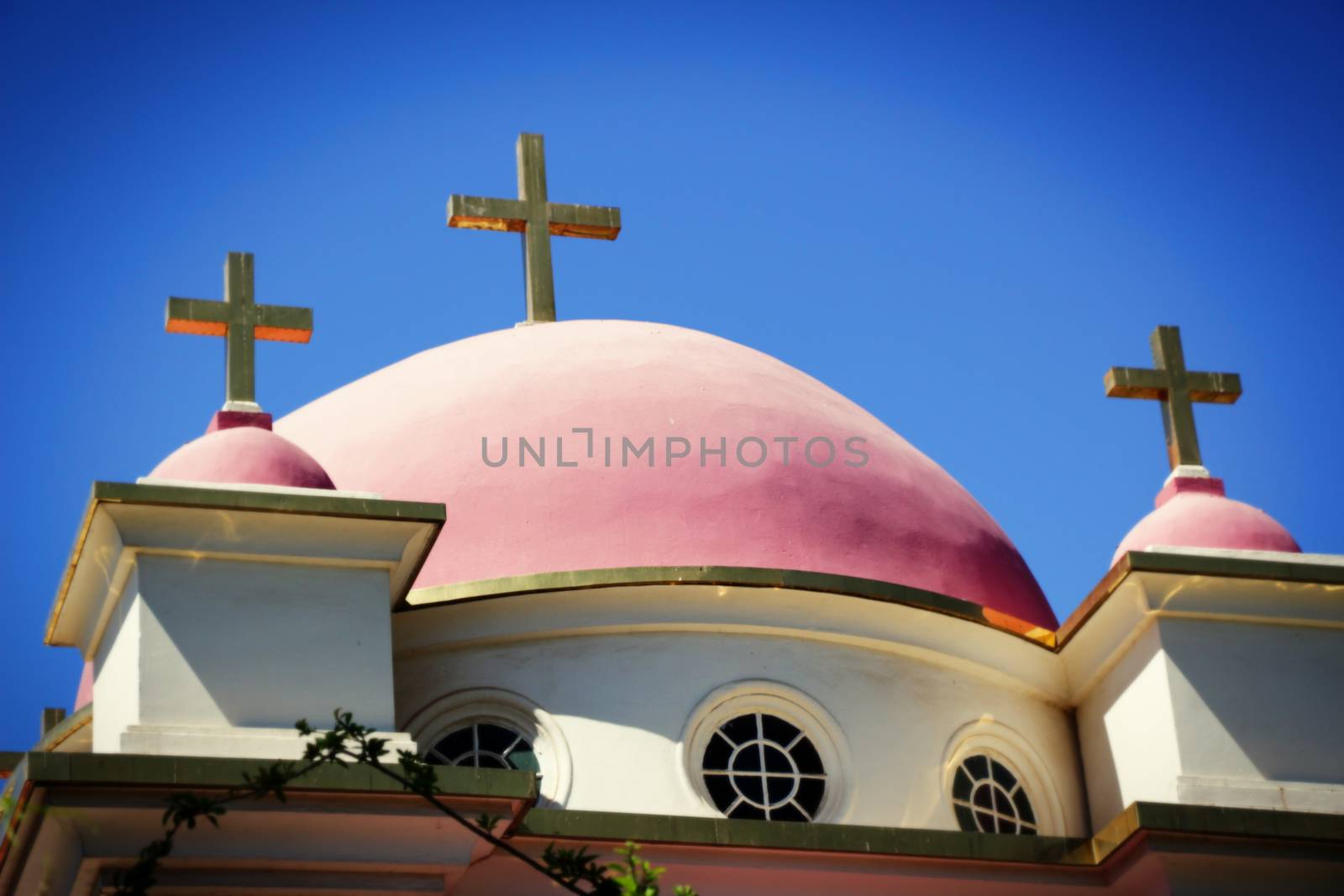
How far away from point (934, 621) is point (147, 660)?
4.38m

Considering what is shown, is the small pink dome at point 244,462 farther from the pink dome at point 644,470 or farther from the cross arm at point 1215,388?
the cross arm at point 1215,388

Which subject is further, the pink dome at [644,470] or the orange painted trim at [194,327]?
the pink dome at [644,470]

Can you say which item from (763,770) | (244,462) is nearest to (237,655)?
(244,462)

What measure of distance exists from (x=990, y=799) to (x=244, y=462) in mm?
4375

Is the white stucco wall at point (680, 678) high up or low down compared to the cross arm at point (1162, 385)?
down

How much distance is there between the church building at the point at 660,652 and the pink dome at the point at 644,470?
0.03 m

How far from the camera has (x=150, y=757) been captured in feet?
32.9

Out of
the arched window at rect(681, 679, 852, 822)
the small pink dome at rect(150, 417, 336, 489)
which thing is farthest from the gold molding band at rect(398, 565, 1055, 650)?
the small pink dome at rect(150, 417, 336, 489)

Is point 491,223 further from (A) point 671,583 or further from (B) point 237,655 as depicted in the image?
(B) point 237,655

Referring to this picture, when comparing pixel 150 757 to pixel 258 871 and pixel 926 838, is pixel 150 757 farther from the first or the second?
pixel 926 838

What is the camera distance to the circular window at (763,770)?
1210 cm

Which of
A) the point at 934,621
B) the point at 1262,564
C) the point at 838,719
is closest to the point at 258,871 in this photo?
the point at 838,719

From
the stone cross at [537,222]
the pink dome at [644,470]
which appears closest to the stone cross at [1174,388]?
the pink dome at [644,470]

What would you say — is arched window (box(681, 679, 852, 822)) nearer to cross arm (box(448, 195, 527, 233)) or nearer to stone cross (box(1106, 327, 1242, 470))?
stone cross (box(1106, 327, 1242, 470))
